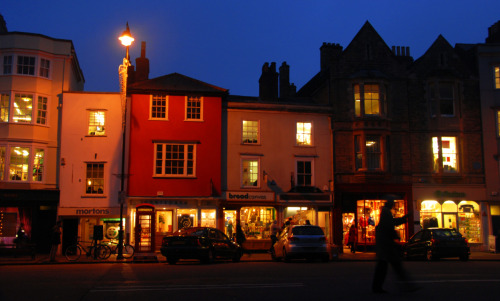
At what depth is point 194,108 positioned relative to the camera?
2970 cm

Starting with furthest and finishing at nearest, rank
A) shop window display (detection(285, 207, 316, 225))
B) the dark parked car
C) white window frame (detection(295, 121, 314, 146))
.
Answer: white window frame (detection(295, 121, 314, 146)) < shop window display (detection(285, 207, 316, 225)) < the dark parked car

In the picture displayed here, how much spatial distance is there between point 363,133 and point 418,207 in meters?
5.54

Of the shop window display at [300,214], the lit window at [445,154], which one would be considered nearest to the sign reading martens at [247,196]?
the shop window display at [300,214]

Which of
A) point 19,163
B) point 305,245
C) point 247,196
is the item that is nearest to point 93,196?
point 19,163

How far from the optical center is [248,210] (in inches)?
1174

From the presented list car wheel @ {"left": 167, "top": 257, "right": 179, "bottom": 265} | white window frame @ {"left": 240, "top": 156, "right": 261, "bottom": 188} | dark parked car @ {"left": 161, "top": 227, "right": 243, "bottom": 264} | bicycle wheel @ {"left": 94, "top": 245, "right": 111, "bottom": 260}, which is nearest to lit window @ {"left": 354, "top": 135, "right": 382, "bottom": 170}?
white window frame @ {"left": 240, "top": 156, "right": 261, "bottom": 188}

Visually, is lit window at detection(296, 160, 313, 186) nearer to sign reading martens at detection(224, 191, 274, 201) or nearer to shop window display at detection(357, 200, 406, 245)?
sign reading martens at detection(224, 191, 274, 201)

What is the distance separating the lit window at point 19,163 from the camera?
2736 centimetres

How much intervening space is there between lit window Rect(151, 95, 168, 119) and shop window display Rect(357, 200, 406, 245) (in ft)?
42.0

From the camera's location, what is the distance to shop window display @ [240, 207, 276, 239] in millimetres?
29641

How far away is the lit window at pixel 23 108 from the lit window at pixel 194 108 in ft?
28.4

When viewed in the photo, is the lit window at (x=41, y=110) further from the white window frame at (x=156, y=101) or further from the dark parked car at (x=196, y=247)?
the dark parked car at (x=196, y=247)

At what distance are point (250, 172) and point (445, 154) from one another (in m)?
12.2

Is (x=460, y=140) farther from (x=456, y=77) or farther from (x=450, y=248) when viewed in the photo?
(x=450, y=248)
